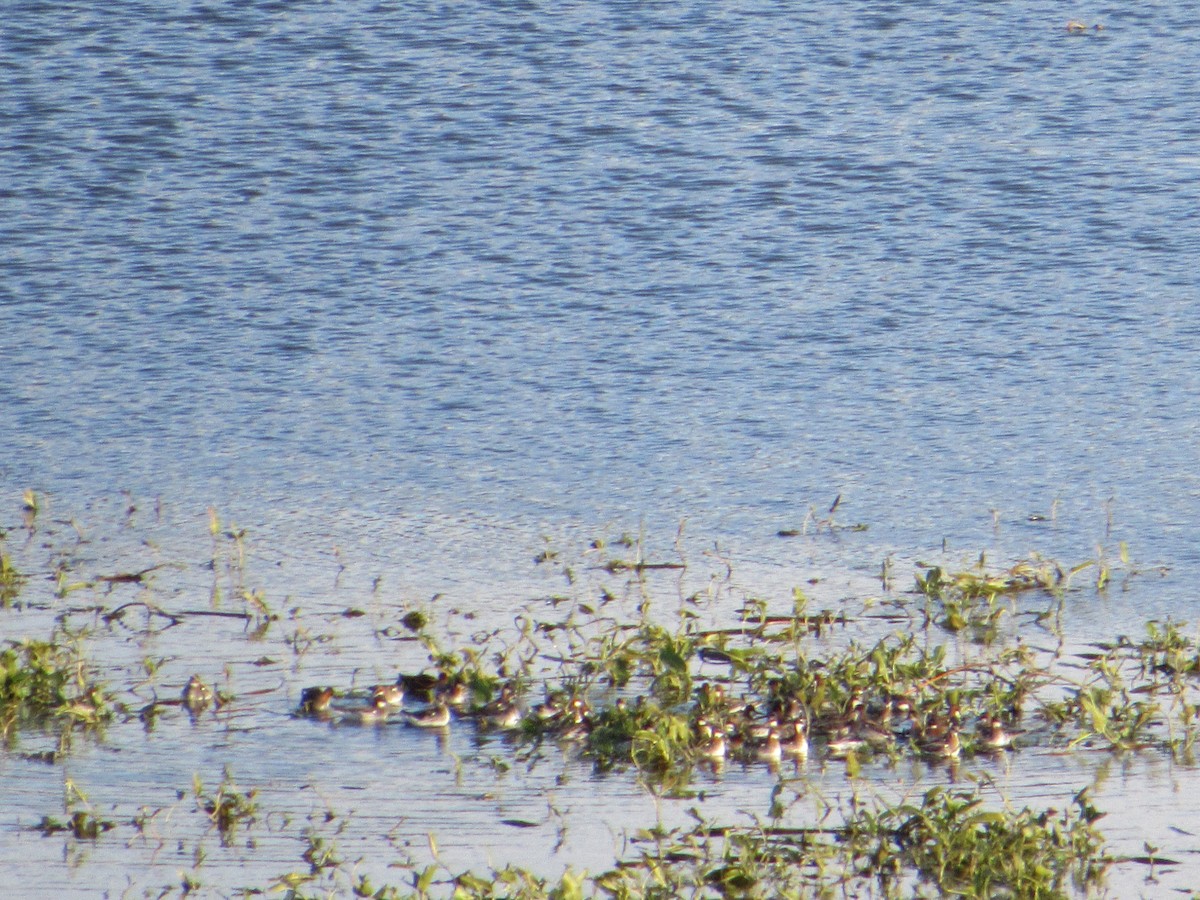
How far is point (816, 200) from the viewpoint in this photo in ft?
30.5

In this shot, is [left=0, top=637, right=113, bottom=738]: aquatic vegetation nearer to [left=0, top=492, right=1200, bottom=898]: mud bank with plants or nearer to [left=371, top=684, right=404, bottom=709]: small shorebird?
[left=0, top=492, right=1200, bottom=898]: mud bank with plants

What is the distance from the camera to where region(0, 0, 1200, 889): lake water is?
649cm

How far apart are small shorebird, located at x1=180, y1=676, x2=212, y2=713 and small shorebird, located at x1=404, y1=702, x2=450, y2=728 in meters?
0.55

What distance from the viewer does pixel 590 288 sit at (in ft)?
27.7

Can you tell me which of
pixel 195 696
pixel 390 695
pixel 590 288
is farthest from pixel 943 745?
pixel 590 288

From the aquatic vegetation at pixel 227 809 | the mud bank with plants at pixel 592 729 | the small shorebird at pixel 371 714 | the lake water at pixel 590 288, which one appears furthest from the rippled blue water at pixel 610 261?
the aquatic vegetation at pixel 227 809

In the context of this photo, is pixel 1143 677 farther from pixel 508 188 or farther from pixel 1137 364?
pixel 508 188

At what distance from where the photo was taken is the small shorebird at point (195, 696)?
5.12 metres

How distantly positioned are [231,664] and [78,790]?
89cm

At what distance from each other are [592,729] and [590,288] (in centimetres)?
379

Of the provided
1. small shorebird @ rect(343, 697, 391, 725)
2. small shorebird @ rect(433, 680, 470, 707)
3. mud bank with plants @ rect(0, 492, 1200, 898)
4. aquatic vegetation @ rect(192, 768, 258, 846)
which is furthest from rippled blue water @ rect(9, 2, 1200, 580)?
aquatic vegetation @ rect(192, 768, 258, 846)

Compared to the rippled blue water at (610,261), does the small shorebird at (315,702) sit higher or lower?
higher

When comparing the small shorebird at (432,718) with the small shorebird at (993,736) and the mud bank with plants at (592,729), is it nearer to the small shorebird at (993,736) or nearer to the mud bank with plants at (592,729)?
the mud bank with plants at (592,729)

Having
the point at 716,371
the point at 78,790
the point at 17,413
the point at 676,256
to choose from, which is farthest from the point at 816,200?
the point at 78,790
